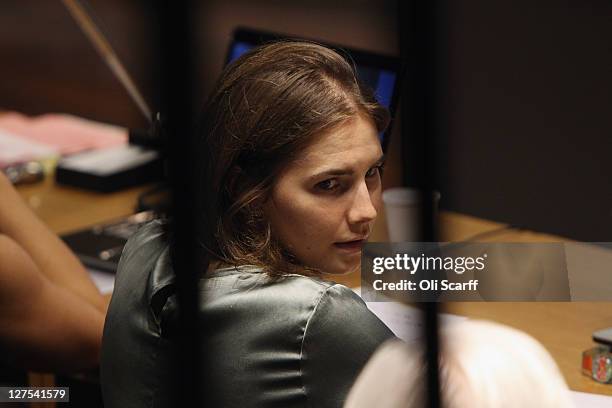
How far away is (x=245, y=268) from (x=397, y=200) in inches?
36.0

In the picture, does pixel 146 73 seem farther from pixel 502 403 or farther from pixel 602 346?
pixel 502 403

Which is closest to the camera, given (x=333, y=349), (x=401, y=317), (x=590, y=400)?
(x=333, y=349)

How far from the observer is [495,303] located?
210cm

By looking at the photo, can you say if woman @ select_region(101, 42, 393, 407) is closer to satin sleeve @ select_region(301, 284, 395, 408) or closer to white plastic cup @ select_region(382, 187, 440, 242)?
satin sleeve @ select_region(301, 284, 395, 408)

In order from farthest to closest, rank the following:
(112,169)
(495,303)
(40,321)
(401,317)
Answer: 1. (112,169)
2. (495,303)
3. (401,317)
4. (40,321)

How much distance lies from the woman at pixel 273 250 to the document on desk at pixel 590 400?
424 millimetres

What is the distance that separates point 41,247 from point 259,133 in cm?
75

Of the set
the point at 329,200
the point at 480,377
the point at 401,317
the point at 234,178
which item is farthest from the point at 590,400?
the point at 480,377

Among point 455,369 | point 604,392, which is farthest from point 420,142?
Result: point 604,392

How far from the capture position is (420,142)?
Result: 981 mm

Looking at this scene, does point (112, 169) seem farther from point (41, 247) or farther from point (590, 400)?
point (590, 400)

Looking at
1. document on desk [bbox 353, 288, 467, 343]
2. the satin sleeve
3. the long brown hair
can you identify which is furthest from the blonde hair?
document on desk [bbox 353, 288, 467, 343]

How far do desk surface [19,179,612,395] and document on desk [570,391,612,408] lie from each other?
0.02m

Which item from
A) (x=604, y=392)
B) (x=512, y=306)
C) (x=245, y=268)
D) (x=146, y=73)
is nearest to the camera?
(x=245, y=268)
